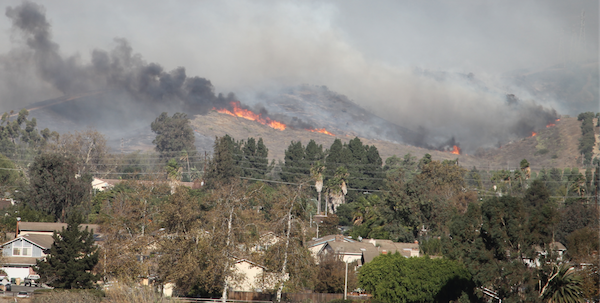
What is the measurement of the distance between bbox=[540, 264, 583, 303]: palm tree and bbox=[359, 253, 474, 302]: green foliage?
9.51 m

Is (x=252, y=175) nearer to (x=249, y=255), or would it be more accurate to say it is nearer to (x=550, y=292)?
(x=249, y=255)

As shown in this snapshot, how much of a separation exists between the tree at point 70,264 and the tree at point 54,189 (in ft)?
182

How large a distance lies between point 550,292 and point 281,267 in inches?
972

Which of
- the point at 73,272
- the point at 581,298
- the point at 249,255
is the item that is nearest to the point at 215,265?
the point at 249,255

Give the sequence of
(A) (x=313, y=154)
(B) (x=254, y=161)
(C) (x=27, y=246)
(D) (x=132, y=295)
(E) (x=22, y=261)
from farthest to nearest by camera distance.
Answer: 1. (B) (x=254, y=161)
2. (A) (x=313, y=154)
3. (C) (x=27, y=246)
4. (E) (x=22, y=261)
5. (D) (x=132, y=295)

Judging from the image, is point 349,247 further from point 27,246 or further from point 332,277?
point 27,246

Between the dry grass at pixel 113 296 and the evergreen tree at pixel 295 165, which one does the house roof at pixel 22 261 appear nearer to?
the dry grass at pixel 113 296

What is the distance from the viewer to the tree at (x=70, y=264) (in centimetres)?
5859

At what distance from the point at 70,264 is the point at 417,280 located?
3398 cm

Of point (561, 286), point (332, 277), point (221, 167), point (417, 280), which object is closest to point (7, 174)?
point (221, 167)

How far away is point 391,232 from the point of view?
348 ft

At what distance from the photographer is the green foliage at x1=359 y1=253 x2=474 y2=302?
6209 centimetres

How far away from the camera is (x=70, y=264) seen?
58.9 meters

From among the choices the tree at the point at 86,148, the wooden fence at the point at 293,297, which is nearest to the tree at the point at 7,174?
the tree at the point at 86,148
